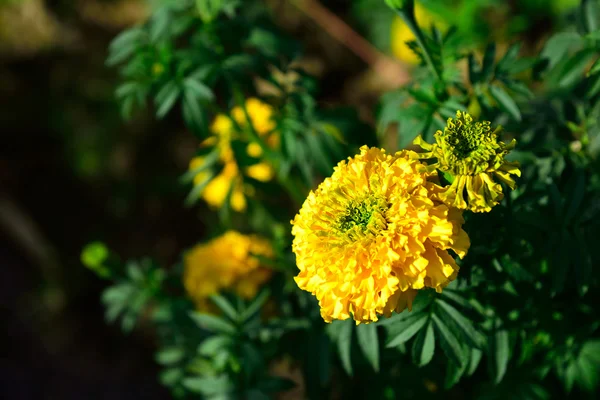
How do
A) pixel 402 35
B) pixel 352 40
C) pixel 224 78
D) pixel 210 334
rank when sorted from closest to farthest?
pixel 224 78
pixel 210 334
pixel 402 35
pixel 352 40

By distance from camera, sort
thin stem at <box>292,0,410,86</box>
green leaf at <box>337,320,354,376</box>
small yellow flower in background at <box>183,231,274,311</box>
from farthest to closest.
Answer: thin stem at <box>292,0,410,86</box>
small yellow flower in background at <box>183,231,274,311</box>
green leaf at <box>337,320,354,376</box>

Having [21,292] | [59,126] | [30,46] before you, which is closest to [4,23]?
[30,46]

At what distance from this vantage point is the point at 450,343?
4.48 feet

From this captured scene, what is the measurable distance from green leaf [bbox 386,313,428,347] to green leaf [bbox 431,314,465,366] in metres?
0.04

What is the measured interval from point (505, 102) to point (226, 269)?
1125mm

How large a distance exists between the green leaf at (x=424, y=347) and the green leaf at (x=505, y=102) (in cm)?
58

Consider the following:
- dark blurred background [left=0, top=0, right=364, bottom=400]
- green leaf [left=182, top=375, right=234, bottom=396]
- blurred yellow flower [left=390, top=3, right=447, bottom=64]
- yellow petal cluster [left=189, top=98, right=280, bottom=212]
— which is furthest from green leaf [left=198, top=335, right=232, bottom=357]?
blurred yellow flower [left=390, top=3, right=447, bottom=64]

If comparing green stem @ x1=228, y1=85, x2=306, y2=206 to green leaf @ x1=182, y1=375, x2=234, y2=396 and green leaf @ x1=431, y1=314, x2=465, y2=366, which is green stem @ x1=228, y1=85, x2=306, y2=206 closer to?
green leaf @ x1=182, y1=375, x2=234, y2=396

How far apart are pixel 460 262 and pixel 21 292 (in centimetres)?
336

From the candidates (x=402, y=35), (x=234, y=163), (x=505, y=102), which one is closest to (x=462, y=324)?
(x=505, y=102)

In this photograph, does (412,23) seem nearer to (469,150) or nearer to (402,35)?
(469,150)

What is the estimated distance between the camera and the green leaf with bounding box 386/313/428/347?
1385 mm

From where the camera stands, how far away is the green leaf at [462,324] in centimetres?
139

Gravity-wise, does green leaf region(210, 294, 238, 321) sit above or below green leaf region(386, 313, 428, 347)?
above
